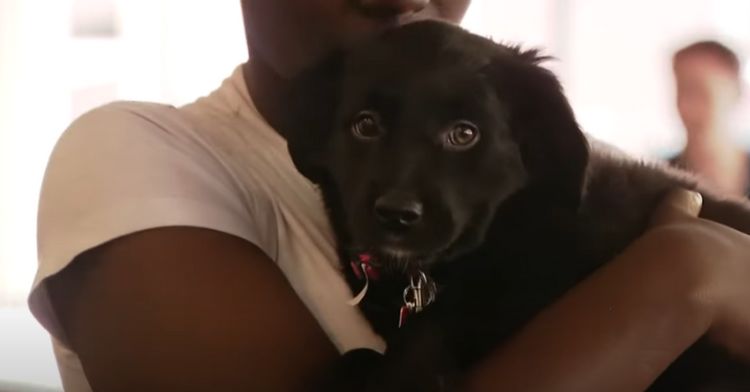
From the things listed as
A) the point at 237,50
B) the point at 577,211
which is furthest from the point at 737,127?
the point at 577,211

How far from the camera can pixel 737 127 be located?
9.03 feet

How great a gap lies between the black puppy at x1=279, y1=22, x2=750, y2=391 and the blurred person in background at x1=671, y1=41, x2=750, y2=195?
1.60 m

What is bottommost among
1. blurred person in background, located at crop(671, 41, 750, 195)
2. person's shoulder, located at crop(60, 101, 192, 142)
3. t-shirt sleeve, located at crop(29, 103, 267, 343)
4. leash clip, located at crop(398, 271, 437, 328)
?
blurred person in background, located at crop(671, 41, 750, 195)

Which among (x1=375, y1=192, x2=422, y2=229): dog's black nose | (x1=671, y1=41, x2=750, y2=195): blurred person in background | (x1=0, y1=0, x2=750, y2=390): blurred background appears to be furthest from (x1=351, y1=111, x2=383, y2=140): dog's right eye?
(x1=671, y1=41, x2=750, y2=195): blurred person in background

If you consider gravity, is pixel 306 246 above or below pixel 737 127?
above

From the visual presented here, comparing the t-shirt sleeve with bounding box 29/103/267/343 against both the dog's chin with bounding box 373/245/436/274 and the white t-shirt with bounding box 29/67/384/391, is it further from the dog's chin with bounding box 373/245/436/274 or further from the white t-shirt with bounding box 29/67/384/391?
the dog's chin with bounding box 373/245/436/274

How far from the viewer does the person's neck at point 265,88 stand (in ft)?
4.31

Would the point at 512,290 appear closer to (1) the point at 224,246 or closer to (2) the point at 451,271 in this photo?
(2) the point at 451,271

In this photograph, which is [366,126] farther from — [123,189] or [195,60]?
[195,60]

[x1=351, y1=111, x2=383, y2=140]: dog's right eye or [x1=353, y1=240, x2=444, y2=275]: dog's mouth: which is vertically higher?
[x1=351, y1=111, x2=383, y2=140]: dog's right eye

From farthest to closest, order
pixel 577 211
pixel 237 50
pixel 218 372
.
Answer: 1. pixel 237 50
2. pixel 577 211
3. pixel 218 372

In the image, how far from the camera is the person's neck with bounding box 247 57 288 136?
1.31m

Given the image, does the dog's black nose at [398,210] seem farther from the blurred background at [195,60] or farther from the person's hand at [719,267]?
the blurred background at [195,60]

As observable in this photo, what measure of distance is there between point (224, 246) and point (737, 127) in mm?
2037
